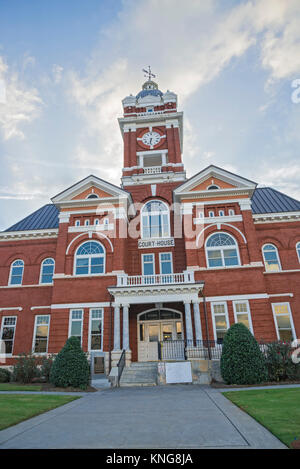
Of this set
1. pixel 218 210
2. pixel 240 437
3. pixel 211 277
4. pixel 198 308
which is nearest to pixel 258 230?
pixel 218 210

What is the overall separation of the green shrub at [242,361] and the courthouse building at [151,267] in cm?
357

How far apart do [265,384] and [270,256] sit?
11.1 m

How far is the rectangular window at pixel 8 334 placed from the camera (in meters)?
22.4

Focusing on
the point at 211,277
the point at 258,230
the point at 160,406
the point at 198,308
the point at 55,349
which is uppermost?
the point at 258,230

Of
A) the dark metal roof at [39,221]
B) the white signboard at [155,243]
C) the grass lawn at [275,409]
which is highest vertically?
the dark metal roof at [39,221]

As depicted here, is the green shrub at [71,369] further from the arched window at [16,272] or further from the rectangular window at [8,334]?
the arched window at [16,272]

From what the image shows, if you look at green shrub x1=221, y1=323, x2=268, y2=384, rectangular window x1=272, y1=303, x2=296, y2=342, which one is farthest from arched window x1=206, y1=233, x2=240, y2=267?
green shrub x1=221, y1=323, x2=268, y2=384

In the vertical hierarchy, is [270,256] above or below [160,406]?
above

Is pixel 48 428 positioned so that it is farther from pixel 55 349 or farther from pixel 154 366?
pixel 55 349

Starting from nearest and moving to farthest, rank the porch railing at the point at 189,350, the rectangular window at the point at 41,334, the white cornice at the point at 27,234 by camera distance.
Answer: the porch railing at the point at 189,350 → the rectangular window at the point at 41,334 → the white cornice at the point at 27,234

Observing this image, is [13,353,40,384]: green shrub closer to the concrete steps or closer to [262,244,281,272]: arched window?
the concrete steps

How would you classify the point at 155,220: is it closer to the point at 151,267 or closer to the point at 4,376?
the point at 151,267

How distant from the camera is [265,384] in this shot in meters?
13.9

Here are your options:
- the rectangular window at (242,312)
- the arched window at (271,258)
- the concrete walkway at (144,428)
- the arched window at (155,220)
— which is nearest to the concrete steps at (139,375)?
the rectangular window at (242,312)
